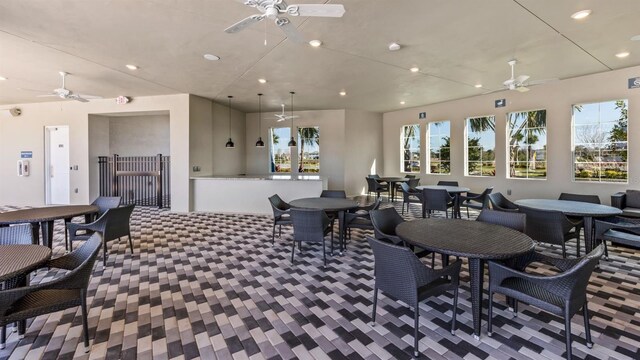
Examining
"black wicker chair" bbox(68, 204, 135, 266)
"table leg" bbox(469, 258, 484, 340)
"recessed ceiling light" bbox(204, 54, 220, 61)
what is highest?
"recessed ceiling light" bbox(204, 54, 220, 61)

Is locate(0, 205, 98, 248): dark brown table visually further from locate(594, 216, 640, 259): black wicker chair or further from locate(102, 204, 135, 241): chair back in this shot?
locate(594, 216, 640, 259): black wicker chair

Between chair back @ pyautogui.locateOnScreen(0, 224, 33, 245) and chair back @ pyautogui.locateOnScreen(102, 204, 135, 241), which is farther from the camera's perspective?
chair back @ pyautogui.locateOnScreen(102, 204, 135, 241)

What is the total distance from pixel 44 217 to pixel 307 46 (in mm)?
4151

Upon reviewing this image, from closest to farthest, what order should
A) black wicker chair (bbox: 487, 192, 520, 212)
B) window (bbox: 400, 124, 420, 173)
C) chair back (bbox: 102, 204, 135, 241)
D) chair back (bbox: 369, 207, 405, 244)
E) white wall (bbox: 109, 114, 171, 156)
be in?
chair back (bbox: 369, 207, 405, 244) < chair back (bbox: 102, 204, 135, 241) < black wicker chair (bbox: 487, 192, 520, 212) < white wall (bbox: 109, 114, 171, 156) < window (bbox: 400, 124, 420, 173)

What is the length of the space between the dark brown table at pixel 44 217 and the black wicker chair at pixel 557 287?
15.6 feet

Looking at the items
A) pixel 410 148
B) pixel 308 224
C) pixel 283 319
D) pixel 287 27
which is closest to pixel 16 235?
pixel 283 319

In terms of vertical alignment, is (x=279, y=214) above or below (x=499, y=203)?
below

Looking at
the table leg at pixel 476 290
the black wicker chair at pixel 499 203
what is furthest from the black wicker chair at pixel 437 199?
the table leg at pixel 476 290

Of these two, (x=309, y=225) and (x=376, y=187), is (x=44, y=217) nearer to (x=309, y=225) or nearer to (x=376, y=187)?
(x=309, y=225)

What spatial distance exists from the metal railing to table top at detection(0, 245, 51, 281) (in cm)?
615

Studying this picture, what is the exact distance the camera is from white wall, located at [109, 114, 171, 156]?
8.91m

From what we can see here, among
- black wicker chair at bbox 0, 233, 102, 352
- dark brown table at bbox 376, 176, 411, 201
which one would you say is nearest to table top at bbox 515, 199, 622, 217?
dark brown table at bbox 376, 176, 411, 201

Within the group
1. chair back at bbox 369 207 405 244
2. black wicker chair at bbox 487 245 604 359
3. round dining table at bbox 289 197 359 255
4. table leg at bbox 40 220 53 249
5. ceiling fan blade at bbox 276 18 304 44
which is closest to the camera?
black wicker chair at bbox 487 245 604 359

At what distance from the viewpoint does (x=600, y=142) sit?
619 cm
